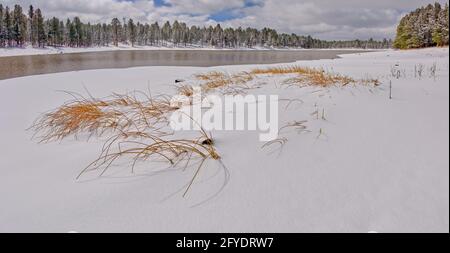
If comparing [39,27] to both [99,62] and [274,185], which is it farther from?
[274,185]

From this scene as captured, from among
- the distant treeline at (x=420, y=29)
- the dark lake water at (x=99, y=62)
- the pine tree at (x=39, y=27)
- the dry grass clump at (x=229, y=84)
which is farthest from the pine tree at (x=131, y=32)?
the dry grass clump at (x=229, y=84)

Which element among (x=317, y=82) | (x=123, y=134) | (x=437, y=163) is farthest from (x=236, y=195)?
(x=317, y=82)

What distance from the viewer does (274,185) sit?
4.61 feet

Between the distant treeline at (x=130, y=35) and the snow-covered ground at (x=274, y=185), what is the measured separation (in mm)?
75015

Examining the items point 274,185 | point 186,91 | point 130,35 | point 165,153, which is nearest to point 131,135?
point 165,153

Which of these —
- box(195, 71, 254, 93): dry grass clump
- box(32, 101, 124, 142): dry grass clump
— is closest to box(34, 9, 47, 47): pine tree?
box(195, 71, 254, 93): dry grass clump

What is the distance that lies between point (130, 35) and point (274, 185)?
10599cm

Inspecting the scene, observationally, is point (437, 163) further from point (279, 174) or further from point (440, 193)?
point (279, 174)

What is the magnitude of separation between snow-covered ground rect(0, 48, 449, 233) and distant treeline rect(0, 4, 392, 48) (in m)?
75.0

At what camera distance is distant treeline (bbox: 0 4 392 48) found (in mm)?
61422
